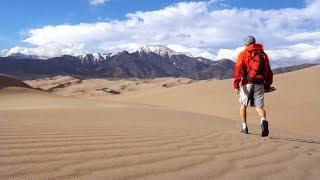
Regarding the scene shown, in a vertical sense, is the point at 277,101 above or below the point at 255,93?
below

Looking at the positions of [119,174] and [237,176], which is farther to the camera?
[237,176]

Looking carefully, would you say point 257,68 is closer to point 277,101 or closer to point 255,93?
point 255,93

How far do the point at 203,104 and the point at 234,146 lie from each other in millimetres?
18551

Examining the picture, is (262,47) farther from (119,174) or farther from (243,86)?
(119,174)

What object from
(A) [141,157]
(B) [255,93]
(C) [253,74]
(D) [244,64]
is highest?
(D) [244,64]

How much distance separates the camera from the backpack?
23.5 feet

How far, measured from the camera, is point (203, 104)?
24.2 metres

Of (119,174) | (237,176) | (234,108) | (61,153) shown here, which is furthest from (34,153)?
(234,108)

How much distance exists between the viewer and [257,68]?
23.5 ft

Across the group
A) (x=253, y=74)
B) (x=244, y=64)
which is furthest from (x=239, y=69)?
(x=253, y=74)

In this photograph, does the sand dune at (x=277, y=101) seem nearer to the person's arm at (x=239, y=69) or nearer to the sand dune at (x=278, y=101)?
the sand dune at (x=278, y=101)

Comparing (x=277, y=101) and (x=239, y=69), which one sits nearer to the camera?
(x=239, y=69)

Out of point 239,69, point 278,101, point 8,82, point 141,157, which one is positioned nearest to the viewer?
point 141,157

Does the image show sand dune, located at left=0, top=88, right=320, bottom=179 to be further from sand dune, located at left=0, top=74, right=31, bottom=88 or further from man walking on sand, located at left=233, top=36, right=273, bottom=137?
sand dune, located at left=0, top=74, right=31, bottom=88
